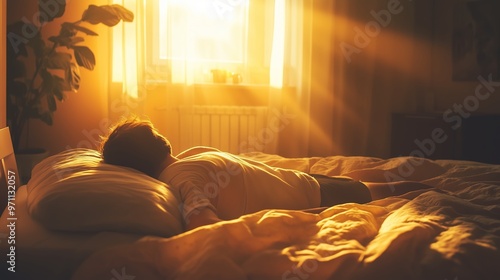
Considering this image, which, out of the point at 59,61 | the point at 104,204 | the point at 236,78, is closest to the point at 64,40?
the point at 59,61

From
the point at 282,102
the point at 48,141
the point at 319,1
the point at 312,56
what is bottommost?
the point at 48,141

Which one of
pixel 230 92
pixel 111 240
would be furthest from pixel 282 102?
pixel 111 240

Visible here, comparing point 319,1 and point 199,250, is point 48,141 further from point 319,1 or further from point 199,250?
point 199,250

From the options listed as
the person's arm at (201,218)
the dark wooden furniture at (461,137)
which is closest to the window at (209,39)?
the dark wooden furniture at (461,137)

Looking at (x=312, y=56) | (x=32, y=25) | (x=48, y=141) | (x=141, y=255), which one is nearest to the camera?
(x=141, y=255)

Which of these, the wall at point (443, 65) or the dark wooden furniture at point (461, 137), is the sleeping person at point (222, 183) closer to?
the dark wooden furniture at point (461, 137)

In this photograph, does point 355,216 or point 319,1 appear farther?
point 319,1

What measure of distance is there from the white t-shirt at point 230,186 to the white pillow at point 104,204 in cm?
9

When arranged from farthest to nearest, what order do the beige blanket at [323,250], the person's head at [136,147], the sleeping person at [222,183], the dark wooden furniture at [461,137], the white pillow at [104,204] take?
the dark wooden furniture at [461,137]
the person's head at [136,147]
the sleeping person at [222,183]
the white pillow at [104,204]
the beige blanket at [323,250]

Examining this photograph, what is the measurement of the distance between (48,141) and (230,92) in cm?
132

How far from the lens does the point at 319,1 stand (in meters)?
3.83

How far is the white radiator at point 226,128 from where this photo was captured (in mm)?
3500

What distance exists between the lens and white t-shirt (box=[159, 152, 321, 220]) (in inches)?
54.5

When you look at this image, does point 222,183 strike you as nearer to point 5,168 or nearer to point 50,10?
point 5,168
